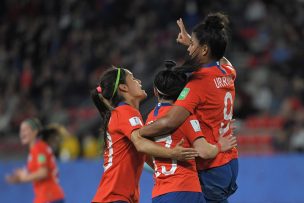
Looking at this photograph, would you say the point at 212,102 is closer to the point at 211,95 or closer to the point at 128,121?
the point at 211,95

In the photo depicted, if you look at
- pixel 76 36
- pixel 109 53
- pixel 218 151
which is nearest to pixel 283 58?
pixel 109 53

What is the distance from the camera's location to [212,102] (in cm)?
502

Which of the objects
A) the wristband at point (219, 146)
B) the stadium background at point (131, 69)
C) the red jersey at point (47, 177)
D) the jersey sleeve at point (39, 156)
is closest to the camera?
the wristband at point (219, 146)

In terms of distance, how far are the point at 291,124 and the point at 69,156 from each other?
421 cm

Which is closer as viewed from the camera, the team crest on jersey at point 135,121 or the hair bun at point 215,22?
the hair bun at point 215,22

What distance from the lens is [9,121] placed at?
565 inches

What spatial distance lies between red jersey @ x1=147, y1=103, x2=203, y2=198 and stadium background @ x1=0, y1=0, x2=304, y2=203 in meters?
5.74

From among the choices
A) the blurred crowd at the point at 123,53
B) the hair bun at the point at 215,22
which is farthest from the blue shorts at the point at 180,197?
the blurred crowd at the point at 123,53

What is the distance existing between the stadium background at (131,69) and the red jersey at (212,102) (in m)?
5.61

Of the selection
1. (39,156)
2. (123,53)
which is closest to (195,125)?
(39,156)

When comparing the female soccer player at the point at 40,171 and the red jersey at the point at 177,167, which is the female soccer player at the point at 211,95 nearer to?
the red jersey at the point at 177,167

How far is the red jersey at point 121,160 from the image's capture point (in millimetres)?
5188

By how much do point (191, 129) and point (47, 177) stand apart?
3615mm

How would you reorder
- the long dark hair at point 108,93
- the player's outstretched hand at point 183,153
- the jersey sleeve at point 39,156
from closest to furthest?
1. the player's outstretched hand at point 183,153
2. the long dark hair at point 108,93
3. the jersey sleeve at point 39,156
